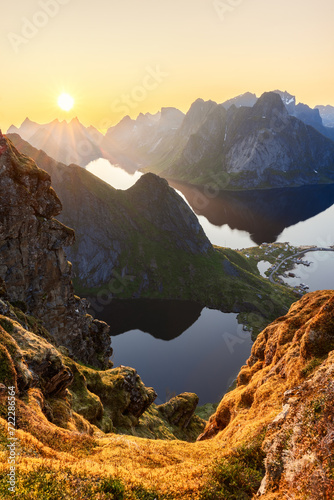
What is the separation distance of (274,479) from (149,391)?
4437 cm

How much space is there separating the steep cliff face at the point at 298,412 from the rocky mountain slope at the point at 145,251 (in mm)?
110776

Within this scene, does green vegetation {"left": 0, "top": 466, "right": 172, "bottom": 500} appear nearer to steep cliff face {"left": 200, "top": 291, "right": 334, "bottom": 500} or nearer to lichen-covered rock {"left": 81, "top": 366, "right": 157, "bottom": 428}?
steep cliff face {"left": 200, "top": 291, "right": 334, "bottom": 500}

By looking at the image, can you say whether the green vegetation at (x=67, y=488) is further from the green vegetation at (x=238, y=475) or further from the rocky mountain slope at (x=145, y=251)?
the rocky mountain slope at (x=145, y=251)

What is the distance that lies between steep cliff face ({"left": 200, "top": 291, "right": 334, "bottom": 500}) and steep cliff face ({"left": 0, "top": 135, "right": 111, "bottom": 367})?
43418 millimetres

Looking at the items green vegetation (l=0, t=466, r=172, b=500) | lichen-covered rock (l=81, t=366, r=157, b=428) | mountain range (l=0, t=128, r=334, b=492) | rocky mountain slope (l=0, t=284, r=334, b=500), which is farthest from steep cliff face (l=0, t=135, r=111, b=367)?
green vegetation (l=0, t=466, r=172, b=500)

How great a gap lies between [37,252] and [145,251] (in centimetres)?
11609

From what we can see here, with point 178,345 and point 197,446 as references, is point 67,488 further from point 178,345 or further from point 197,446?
point 178,345

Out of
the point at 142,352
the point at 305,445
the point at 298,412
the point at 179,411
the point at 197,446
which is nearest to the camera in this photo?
the point at 305,445

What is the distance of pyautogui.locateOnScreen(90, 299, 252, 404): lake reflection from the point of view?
9914cm

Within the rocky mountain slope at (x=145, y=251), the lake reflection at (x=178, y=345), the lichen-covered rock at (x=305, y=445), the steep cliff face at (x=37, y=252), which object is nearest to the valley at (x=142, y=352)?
the lichen-covered rock at (x=305, y=445)

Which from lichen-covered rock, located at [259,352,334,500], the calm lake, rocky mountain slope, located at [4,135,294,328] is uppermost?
rocky mountain slope, located at [4,135,294,328]

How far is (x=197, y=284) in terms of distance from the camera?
15625cm

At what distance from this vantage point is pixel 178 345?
11669cm

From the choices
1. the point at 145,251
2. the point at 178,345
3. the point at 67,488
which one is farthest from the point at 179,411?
the point at 145,251
